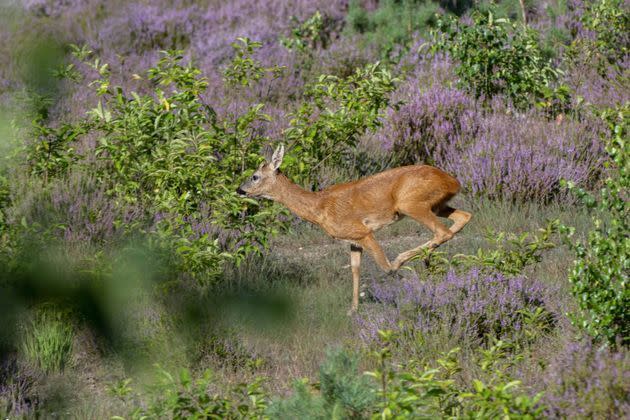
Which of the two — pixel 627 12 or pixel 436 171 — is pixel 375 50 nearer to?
→ pixel 627 12

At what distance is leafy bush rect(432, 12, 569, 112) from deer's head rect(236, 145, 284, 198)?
4.12 metres

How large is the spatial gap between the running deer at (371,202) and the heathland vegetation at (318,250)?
25 centimetres

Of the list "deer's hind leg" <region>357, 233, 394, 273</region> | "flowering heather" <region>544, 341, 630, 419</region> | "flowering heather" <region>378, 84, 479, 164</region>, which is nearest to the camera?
"flowering heather" <region>544, 341, 630, 419</region>

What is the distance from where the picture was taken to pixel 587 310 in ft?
18.0

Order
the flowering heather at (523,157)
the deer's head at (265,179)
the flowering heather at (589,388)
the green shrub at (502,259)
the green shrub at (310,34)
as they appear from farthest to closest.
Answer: the green shrub at (310,34), the flowering heather at (523,157), the deer's head at (265,179), the green shrub at (502,259), the flowering heather at (589,388)

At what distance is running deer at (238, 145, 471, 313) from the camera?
24.3 ft

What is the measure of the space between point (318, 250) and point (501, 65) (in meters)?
3.70

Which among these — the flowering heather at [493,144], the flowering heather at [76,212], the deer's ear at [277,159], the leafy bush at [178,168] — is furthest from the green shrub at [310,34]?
the deer's ear at [277,159]

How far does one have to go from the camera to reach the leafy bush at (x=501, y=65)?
10969 millimetres

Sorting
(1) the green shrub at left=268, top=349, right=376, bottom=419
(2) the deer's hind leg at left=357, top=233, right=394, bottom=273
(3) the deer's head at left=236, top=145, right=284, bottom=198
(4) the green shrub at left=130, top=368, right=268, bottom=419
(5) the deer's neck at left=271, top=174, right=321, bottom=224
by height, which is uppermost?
(1) the green shrub at left=268, top=349, right=376, bottom=419

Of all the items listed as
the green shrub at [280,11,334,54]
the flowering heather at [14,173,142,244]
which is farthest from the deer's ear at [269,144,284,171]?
the green shrub at [280,11,334,54]

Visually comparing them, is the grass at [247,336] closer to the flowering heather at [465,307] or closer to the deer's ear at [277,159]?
the flowering heather at [465,307]

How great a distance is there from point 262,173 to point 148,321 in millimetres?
1896

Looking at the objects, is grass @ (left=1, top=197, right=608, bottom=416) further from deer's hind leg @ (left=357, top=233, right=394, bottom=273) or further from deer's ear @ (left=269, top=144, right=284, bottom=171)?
deer's ear @ (left=269, top=144, right=284, bottom=171)
